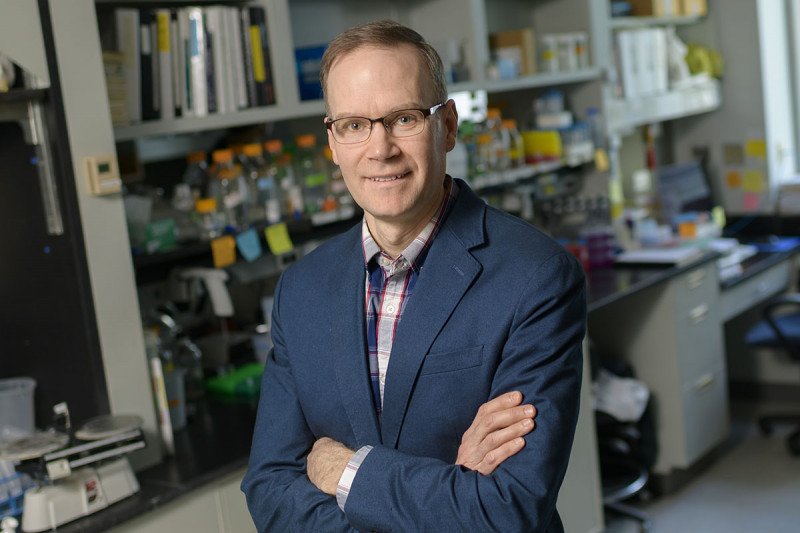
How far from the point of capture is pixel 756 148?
5.53 m

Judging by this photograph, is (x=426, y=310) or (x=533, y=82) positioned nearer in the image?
(x=426, y=310)

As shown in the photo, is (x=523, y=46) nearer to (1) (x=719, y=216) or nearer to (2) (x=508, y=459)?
(1) (x=719, y=216)

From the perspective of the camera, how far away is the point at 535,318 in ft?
4.87

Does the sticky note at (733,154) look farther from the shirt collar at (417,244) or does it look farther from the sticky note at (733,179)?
the shirt collar at (417,244)

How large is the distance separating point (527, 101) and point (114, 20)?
2.31 meters

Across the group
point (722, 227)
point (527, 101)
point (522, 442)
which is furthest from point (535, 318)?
point (722, 227)

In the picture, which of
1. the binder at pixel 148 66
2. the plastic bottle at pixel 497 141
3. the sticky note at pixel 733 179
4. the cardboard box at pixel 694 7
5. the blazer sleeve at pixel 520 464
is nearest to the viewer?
the blazer sleeve at pixel 520 464

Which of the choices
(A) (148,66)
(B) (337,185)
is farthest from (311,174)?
(A) (148,66)

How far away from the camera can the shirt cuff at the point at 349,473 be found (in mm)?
1534

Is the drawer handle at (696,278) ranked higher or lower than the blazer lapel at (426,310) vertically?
lower

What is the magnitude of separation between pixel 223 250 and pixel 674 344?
6.83 ft

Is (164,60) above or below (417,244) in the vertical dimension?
above

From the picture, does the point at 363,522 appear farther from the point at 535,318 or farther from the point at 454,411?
the point at 535,318

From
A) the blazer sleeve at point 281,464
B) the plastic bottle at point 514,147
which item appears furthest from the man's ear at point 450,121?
the plastic bottle at point 514,147
